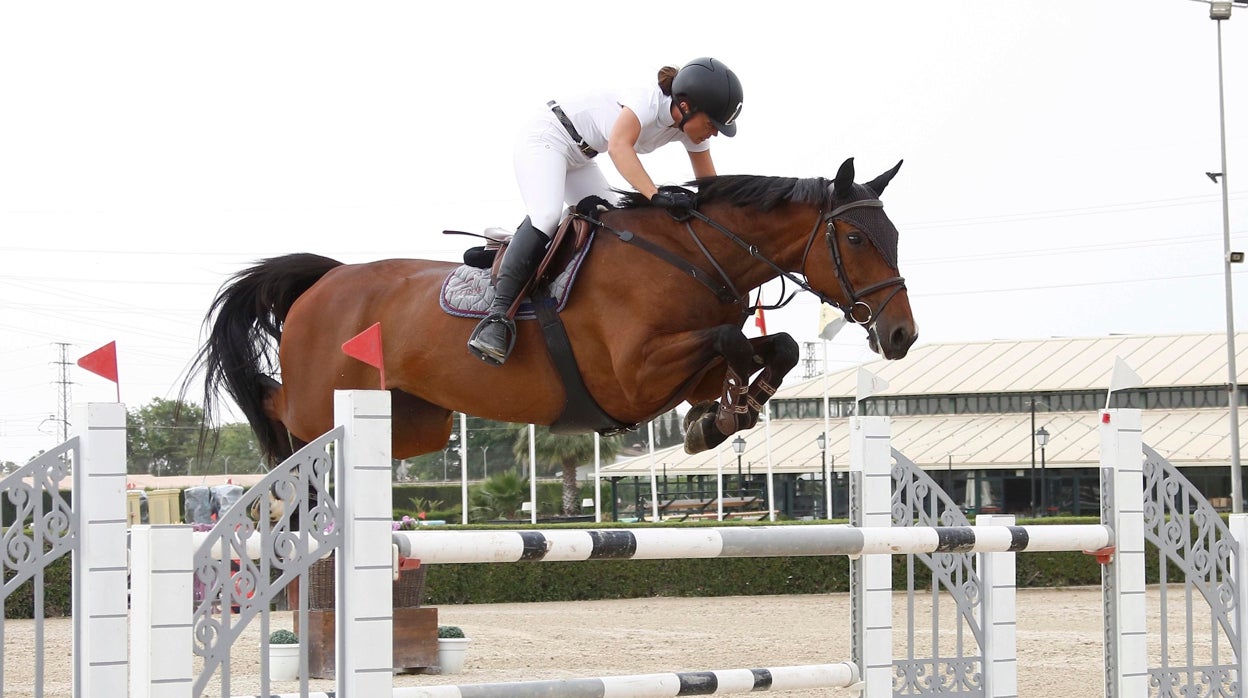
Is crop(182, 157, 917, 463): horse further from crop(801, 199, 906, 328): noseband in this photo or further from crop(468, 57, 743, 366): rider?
crop(468, 57, 743, 366): rider

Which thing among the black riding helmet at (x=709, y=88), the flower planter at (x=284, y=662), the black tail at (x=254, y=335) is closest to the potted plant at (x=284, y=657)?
the flower planter at (x=284, y=662)

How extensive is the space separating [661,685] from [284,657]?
199 inches

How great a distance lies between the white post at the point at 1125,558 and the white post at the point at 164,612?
293 cm

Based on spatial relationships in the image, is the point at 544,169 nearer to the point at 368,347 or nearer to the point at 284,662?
the point at 368,347

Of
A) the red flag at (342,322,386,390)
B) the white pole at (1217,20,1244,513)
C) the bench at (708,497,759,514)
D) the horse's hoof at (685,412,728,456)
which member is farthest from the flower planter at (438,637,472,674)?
the bench at (708,497,759,514)

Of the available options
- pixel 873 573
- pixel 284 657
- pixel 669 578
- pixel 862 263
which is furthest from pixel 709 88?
pixel 669 578

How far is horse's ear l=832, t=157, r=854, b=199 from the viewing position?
14.1ft

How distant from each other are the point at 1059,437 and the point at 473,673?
2578 cm

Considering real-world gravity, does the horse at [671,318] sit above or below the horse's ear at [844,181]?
below

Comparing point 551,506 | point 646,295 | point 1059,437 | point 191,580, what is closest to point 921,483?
point 646,295

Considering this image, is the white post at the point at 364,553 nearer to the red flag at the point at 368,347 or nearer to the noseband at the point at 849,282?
the red flag at the point at 368,347

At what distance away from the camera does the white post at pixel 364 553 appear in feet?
10.1

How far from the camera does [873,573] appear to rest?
14.3ft

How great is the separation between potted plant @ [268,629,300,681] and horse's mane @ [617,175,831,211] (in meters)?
4.74
